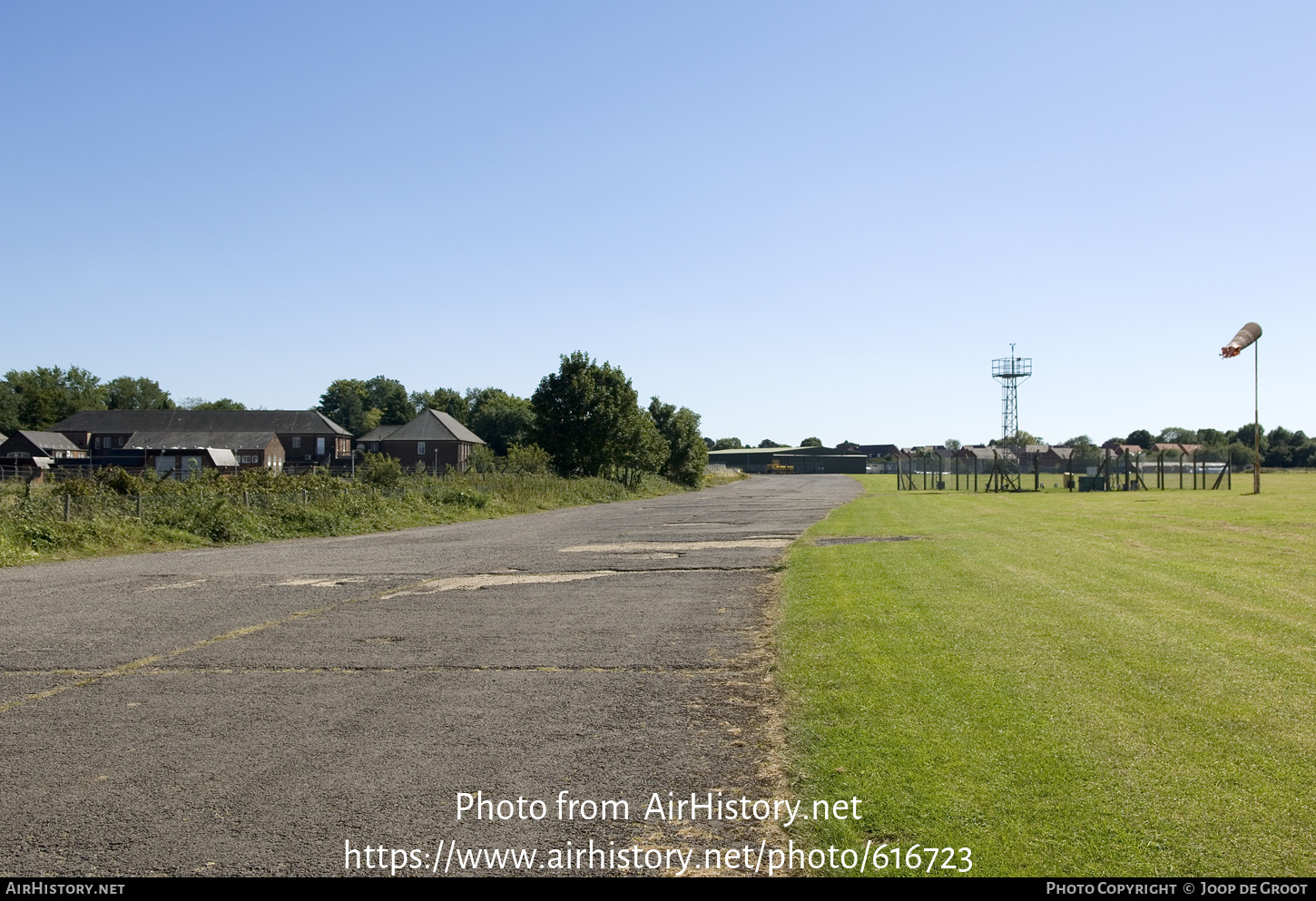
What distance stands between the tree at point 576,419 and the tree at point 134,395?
328 ft

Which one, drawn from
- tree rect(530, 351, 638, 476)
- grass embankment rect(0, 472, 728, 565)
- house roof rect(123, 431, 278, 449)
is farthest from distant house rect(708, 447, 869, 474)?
grass embankment rect(0, 472, 728, 565)

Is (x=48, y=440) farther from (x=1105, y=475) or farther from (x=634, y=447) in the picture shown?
(x=1105, y=475)

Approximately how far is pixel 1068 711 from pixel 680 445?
7781cm

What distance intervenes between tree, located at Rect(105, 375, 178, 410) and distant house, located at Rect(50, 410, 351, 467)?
140ft

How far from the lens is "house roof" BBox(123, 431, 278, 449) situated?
89438 mm

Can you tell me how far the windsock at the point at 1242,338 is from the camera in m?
42.6

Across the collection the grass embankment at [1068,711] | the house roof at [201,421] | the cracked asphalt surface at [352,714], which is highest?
the house roof at [201,421]

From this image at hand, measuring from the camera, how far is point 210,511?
2472 cm

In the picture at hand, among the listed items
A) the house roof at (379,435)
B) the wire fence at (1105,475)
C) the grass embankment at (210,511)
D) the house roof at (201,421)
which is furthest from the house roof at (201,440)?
the wire fence at (1105,475)

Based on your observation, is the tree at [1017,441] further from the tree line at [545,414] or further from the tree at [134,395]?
the tree at [134,395]

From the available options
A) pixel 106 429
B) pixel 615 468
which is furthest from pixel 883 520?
pixel 106 429

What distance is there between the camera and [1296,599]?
33.8 ft

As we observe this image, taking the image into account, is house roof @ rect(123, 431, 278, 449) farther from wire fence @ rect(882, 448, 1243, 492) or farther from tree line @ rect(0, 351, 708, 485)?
wire fence @ rect(882, 448, 1243, 492)

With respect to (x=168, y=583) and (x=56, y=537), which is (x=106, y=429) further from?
(x=168, y=583)
